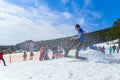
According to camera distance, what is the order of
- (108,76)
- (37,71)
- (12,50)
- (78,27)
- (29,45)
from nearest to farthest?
(108,76), (37,71), (78,27), (12,50), (29,45)

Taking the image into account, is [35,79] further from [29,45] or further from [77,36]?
[29,45]

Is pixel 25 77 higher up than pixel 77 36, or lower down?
lower down

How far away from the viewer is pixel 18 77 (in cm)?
1305

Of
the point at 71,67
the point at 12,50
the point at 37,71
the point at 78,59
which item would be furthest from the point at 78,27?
the point at 12,50

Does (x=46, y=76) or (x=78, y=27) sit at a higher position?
(x=78, y=27)

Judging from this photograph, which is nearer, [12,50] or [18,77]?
[18,77]

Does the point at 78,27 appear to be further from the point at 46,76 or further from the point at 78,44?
the point at 46,76

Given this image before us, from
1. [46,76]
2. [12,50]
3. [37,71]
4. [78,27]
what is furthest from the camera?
[12,50]

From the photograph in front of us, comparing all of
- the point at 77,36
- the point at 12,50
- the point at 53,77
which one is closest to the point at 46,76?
the point at 53,77

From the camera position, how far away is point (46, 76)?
1248 centimetres

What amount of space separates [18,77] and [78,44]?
5.30m

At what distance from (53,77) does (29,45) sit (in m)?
67.6

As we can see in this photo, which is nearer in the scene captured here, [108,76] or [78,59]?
[108,76]

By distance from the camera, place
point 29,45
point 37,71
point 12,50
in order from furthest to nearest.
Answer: point 29,45, point 12,50, point 37,71
